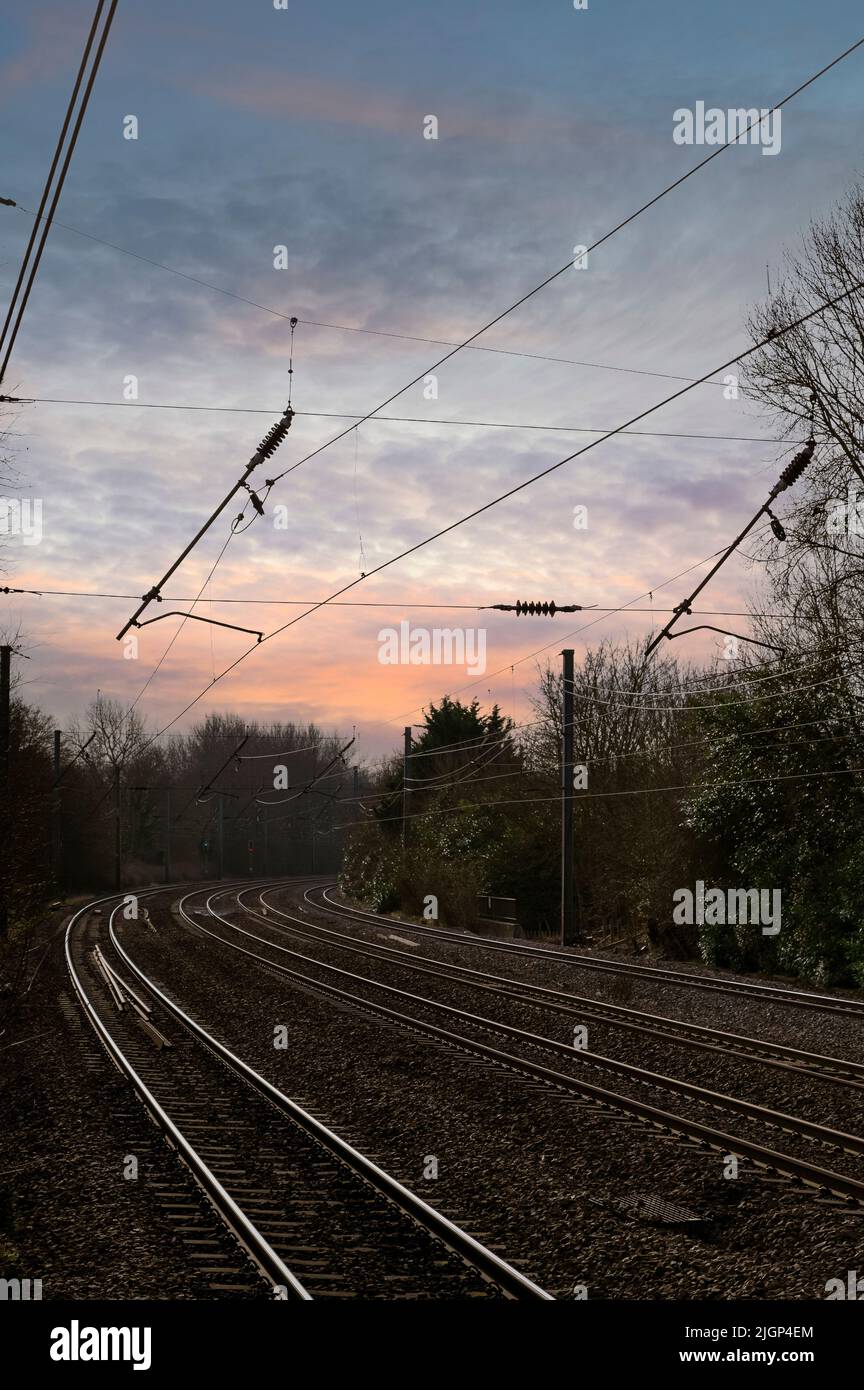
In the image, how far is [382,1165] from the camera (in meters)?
10.8

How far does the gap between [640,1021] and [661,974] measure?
7052 mm

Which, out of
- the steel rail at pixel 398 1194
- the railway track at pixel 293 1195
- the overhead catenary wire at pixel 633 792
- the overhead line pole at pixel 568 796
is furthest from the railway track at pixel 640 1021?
the overhead catenary wire at pixel 633 792

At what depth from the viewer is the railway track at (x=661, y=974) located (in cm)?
2159

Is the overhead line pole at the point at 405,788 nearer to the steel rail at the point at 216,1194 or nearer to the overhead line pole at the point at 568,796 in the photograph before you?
the overhead line pole at the point at 568,796

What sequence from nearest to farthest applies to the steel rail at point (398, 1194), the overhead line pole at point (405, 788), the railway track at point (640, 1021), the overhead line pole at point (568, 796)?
the steel rail at point (398, 1194)
the railway track at point (640, 1021)
the overhead line pole at point (568, 796)
the overhead line pole at point (405, 788)

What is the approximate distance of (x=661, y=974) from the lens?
1039 inches

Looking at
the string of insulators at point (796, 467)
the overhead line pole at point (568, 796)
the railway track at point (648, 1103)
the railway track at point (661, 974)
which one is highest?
the string of insulators at point (796, 467)

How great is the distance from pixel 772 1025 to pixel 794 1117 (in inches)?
271

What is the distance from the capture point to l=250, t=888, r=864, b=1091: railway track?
1523 cm

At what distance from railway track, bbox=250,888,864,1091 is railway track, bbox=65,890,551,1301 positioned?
6165 mm

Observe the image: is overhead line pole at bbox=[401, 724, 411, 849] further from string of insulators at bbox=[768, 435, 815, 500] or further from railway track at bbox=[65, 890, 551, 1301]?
string of insulators at bbox=[768, 435, 815, 500]

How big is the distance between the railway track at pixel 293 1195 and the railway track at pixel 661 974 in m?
10.7

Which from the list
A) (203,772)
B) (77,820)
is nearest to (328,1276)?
(77,820)

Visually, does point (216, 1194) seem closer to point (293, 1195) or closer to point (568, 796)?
point (293, 1195)
